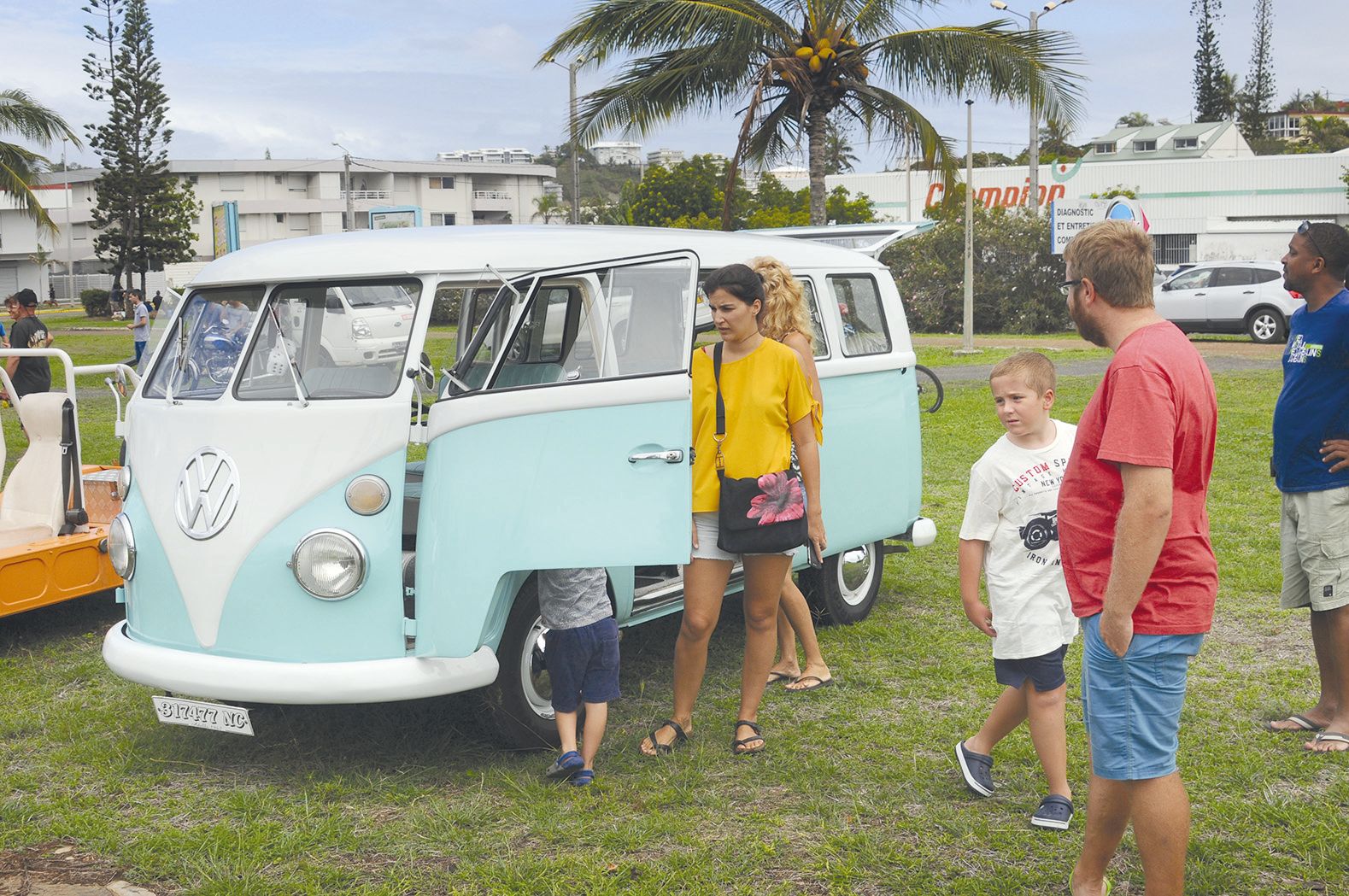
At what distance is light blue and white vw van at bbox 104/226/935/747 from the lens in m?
4.68

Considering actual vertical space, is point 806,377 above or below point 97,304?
below

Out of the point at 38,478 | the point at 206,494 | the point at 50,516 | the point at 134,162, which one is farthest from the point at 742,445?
the point at 134,162

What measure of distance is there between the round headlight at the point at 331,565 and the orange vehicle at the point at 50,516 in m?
2.53

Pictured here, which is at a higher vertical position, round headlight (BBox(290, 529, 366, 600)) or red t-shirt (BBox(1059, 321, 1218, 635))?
red t-shirt (BBox(1059, 321, 1218, 635))

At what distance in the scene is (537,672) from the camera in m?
5.24

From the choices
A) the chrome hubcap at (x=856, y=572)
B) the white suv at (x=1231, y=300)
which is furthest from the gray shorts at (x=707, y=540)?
the white suv at (x=1231, y=300)

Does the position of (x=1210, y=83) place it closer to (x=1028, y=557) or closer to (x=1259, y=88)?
(x=1259, y=88)

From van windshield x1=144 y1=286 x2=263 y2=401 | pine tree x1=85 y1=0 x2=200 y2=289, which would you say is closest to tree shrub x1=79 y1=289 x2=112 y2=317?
pine tree x1=85 y1=0 x2=200 y2=289

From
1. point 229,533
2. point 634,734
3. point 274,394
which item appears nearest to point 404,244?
point 274,394

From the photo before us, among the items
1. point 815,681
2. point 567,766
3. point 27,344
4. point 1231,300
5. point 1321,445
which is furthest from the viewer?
point 1231,300

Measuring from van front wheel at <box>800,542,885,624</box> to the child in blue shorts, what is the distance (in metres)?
2.29

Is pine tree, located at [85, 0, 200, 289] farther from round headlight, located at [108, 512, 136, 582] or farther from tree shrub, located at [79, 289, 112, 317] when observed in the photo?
round headlight, located at [108, 512, 136, 582]

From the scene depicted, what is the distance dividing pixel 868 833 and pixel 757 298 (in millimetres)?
2003

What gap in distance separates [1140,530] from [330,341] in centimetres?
327
